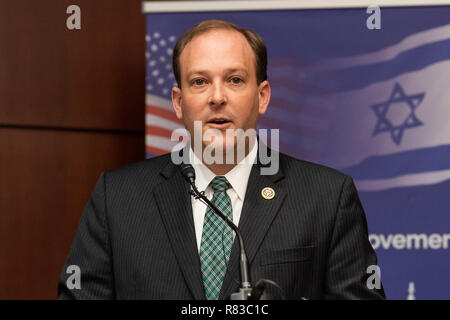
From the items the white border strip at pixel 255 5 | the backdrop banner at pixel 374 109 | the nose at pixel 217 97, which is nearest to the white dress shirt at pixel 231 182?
the nose at pixel 217 97

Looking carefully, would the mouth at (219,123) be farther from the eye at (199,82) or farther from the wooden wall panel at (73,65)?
the wooden wall panel at (73,65)

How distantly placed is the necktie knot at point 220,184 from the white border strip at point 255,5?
149cm

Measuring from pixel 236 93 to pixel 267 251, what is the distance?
0.52m

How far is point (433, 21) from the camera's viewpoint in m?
3.28

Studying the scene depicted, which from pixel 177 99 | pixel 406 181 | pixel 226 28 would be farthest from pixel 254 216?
pixel 406 181

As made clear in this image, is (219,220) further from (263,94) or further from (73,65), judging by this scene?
(73,65)

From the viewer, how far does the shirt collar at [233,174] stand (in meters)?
2.18

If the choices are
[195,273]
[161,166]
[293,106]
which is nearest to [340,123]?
[293,106]

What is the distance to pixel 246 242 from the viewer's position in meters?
1.98

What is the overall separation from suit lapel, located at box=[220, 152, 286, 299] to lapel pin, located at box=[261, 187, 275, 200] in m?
0.01

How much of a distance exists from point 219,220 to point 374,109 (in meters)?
1.54

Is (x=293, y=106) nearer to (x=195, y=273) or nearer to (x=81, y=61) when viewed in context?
(x=81, y=61)

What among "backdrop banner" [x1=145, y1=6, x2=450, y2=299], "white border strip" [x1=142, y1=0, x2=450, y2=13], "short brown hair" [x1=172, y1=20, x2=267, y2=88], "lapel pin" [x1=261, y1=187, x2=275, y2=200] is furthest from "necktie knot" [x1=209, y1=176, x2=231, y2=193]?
"white border strip" [x1=142, y1=0, x2=450, y2=13]
